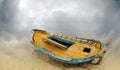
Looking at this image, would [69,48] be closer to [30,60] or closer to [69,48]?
[69,48]

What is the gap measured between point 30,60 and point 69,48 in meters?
1.81

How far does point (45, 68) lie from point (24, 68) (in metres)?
0.88

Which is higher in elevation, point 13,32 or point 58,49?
point 13,32

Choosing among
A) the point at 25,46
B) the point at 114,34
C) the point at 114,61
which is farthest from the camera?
the point at 114,34

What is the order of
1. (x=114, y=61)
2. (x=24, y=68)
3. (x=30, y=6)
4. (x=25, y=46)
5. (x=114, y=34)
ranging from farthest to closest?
1. (x=30, y=6)
2. (x=114, y=34)
3. (x=25, y=46)
4. (x=114, y=61)
5. (x=24, y=68)

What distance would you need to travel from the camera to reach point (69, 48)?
12.8 metres

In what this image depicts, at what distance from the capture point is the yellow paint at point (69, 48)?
12.3m

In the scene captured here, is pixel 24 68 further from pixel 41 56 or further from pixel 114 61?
pixel 114 61

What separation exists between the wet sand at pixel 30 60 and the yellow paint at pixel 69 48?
56 centimetres

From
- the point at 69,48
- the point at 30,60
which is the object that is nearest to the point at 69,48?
the point at 69,48

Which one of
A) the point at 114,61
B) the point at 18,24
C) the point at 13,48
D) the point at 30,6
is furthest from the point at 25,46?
the point at 114,61

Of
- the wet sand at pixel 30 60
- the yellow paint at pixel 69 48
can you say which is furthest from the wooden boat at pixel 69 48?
the wet sand at pixel 30 60

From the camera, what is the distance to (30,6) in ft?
53.9

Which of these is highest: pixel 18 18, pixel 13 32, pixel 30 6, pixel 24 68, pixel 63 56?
pixel 30 6
